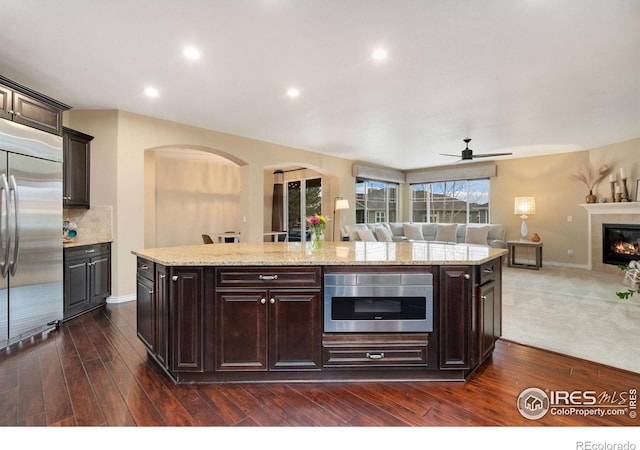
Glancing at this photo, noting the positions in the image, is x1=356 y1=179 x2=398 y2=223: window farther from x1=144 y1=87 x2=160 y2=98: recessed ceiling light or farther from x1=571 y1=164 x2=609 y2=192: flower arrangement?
x1=144 y1=87 x2=160 y2=98: recessed ceiling light

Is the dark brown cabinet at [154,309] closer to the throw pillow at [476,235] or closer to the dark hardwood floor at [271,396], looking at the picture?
the dark hardwood floor at [271,396]

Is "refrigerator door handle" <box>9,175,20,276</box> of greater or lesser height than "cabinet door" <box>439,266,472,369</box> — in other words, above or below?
above

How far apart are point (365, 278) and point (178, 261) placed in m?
1.27

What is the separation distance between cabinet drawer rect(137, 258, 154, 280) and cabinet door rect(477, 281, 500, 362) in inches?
95.0

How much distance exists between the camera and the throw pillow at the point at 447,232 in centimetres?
799

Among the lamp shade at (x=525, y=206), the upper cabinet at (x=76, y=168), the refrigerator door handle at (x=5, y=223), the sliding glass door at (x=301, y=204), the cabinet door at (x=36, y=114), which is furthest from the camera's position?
the sliding glass door at (x=301, y=204)

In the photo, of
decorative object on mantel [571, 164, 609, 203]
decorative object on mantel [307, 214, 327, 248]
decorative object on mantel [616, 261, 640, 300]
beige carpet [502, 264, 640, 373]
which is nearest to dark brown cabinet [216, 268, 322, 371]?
decorative object on mantel [307, 214, 327, 248]

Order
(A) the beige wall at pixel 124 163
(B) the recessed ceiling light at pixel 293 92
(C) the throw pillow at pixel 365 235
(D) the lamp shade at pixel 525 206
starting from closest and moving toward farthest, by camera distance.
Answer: (B) the recessed ceiling light at pixel 293 92 < (A) the beige wall at pixel 124 163 < (D) the lamp shade at pixel 525 206 < (C) the throw pillow at pixel 365 235

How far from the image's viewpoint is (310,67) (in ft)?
9.89

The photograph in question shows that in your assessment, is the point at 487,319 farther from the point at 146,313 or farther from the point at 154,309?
the point at 146,313

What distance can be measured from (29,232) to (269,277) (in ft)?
8.14

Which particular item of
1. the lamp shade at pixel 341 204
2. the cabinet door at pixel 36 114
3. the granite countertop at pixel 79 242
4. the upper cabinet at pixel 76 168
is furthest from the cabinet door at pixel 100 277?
the lamp shade at pixel 341 204

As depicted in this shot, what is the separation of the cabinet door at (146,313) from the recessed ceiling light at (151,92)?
2194 mm

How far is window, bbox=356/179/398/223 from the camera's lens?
28.1ft
